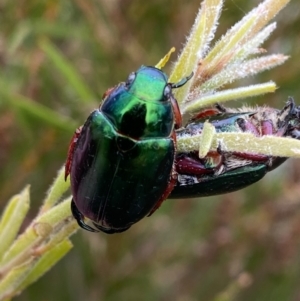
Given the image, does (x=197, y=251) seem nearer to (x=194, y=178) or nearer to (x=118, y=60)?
(x=118, y=60)

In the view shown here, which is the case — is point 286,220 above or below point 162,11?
below

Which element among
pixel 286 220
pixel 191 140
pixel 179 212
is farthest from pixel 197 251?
pixel 191 140

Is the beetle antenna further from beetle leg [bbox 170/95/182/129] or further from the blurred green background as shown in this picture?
the blurred green background

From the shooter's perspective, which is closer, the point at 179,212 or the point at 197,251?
the point at 197,251

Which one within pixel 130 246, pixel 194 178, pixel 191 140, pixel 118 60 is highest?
pixel 191 140

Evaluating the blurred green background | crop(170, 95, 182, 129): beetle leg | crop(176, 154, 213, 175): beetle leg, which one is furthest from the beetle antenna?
the blurred green background

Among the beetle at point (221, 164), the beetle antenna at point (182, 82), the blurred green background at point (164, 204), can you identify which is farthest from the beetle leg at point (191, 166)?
the blurred green background at point (164, 204)

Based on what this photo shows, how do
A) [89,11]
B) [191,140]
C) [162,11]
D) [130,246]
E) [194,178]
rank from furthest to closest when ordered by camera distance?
[130,246], [162,11], [89,11], [194,178], [191,140]
